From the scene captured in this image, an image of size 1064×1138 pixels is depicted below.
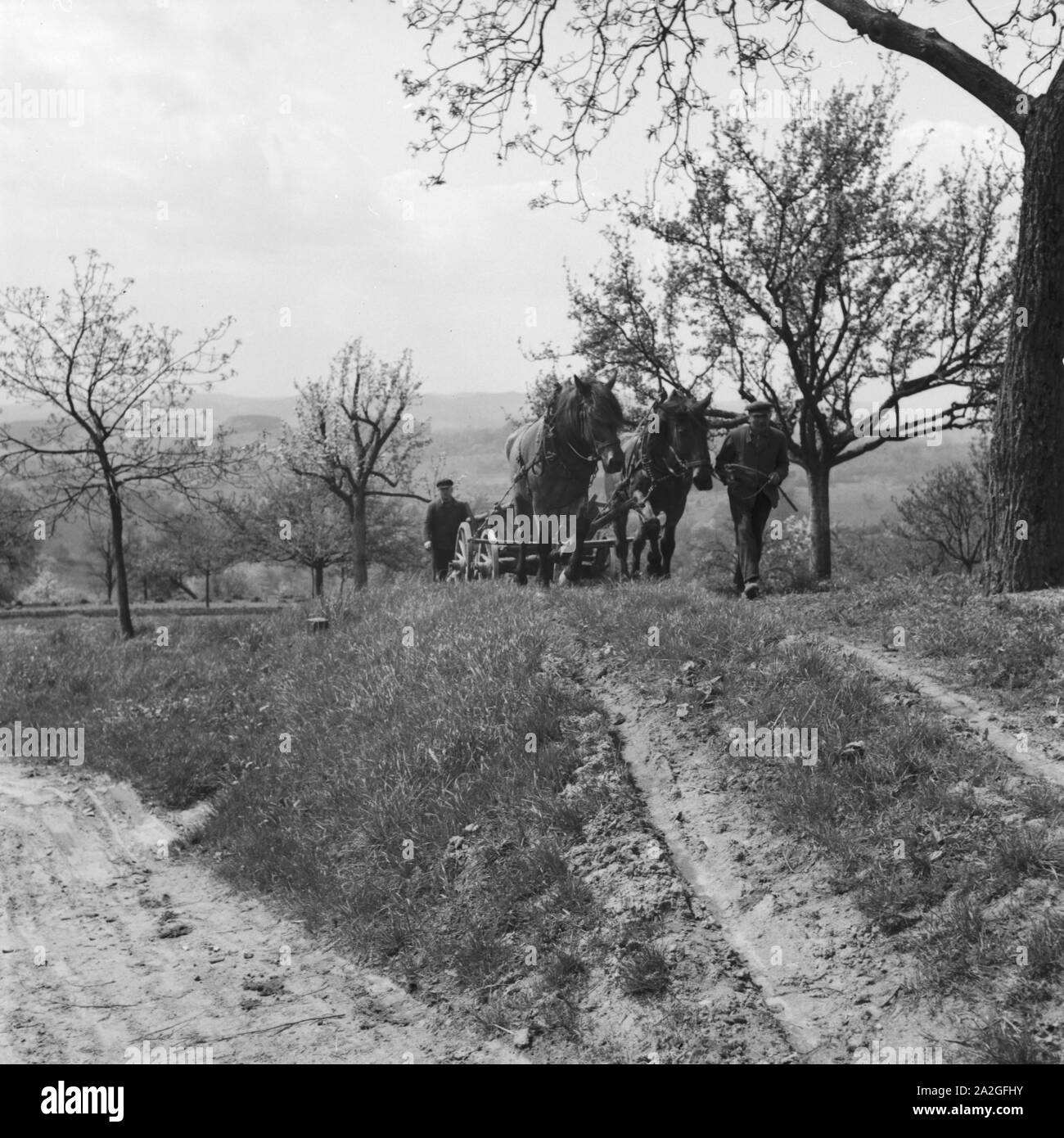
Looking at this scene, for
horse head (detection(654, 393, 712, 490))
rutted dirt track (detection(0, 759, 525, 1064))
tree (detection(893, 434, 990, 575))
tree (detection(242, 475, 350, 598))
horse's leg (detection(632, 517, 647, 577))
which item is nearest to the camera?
rutted dirt track (detection(0, 759, 525, 1064))

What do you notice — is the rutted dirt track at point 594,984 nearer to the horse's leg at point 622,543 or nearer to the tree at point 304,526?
the horse's leg at point 622,543

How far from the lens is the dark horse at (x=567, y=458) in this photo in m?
13.4

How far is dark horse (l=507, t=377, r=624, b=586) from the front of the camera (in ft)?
43.9

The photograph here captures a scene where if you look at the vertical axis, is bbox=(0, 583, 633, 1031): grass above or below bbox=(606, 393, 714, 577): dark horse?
below

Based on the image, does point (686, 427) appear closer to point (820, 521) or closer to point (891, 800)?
point (891, 800)

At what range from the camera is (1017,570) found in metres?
10.5

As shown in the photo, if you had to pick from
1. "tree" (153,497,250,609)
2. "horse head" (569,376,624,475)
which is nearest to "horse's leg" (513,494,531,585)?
"horse head" (569,376,624,475)

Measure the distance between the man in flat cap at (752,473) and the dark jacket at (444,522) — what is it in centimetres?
729

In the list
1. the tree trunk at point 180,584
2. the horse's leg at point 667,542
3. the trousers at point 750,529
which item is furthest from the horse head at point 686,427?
the tree trunk at point 180,584

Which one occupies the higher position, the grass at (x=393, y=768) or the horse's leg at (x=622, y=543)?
the horse's leg at (x=622, y=543)

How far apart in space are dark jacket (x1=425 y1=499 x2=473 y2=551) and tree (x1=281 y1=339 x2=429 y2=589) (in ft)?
60.5

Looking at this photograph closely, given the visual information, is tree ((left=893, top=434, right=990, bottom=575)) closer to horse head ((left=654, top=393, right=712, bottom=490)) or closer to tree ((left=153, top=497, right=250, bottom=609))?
tree ((left=153, top=497, right=250, bottom=609))
